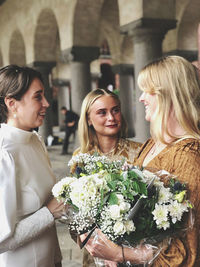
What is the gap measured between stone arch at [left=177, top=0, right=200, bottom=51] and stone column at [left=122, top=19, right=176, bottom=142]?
17.2 ft

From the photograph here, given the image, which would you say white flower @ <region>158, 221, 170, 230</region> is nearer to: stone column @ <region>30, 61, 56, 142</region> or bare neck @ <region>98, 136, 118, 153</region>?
bare neck @ <region>98, 136, 118, 153</region>

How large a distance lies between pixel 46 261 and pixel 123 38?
47.9 ft

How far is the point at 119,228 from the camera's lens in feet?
4.10

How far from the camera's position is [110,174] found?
1.38 metres

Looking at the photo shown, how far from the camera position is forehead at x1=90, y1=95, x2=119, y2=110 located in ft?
8.54

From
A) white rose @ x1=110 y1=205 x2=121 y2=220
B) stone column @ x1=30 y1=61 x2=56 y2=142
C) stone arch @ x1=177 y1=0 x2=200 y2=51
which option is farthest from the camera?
stone column @ x1=30 y1=61 x2=56 y2=142

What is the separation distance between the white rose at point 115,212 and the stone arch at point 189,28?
430 inches

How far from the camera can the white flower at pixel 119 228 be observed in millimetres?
1250

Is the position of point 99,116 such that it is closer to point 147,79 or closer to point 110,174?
point 147,79

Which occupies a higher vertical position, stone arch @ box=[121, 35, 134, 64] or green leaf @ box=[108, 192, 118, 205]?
stone arch @ box=[121, 35, 134, 64]

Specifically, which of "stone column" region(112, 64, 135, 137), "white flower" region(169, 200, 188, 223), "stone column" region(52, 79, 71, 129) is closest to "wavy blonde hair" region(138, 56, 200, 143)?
"white flower" region(169, 200, 188, 223)

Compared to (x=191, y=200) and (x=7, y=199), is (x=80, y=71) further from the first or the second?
(x=191, y=200)

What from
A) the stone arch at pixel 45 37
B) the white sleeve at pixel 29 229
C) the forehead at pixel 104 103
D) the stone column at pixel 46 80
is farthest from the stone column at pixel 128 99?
the white sleeve at pixel 29 229

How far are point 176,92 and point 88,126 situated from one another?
4.54 feet
